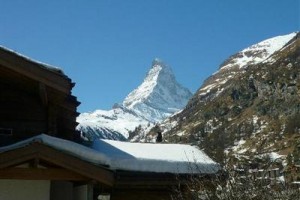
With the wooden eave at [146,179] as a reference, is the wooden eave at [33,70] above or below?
above

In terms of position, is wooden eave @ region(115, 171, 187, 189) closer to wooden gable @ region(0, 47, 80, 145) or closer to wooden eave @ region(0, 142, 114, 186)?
wooden eave @ region(0, 142, 114, 186)

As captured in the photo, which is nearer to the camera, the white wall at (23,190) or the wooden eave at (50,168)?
the wooden eave at (50,168)

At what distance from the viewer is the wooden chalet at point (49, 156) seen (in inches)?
361

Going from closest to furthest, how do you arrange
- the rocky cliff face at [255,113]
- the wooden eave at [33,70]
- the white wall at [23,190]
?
the white wall at [23,190]
the wooden eave at [33,70]
the rocky cliff face at [255,113]

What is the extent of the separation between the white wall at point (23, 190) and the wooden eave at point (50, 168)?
0.53m

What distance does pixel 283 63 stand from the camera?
16275 centimetres

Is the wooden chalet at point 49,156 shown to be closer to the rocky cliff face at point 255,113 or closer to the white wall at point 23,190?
the white wall at point 23,190

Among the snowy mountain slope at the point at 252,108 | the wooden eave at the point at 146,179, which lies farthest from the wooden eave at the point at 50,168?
the snowy mountain slope at the point at 252,108

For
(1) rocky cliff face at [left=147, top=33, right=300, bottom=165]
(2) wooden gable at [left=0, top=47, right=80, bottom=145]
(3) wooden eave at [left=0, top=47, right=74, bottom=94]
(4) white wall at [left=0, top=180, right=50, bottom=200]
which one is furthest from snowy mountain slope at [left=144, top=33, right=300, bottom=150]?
(4) white wall at [left=0, top=180, right=50, bottom=200]

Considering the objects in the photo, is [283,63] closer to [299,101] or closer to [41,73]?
[299,101]

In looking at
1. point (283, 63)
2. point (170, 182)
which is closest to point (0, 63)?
point (170, 182)

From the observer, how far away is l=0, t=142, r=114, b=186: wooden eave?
8.81 metres

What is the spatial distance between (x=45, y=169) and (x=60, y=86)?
1.93 m

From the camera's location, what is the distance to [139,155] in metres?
12.0
